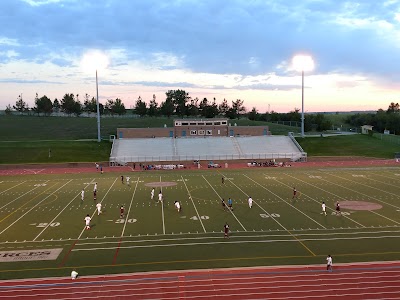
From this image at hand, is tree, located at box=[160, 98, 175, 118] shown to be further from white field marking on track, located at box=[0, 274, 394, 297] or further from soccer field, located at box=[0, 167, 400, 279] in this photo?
white field marking on track, located at box=[0, 274, 394, 297]

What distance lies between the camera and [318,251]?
757 inches

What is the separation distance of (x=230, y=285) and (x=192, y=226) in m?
8.85

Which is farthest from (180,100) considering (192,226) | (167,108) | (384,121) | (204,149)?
(192,226)

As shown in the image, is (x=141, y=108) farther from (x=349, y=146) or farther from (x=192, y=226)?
(x=192, y=226)

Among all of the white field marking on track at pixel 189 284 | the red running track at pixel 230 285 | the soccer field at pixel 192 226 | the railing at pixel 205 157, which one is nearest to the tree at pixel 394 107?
the railing at pixel 205 157

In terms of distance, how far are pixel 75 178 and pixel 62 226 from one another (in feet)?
75.1

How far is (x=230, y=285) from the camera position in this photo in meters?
15.3

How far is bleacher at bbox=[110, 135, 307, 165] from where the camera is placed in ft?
201

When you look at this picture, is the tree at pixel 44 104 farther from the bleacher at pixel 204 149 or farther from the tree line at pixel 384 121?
the tree line at pixel 384 121

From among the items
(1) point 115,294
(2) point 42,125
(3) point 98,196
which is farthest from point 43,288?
(2) point 42,125

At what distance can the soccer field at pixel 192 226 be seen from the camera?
60.0ft

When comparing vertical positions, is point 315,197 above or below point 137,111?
below

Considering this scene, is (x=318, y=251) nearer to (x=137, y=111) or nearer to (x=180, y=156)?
(x=180, y=156)

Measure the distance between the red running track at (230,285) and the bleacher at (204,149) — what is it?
142ft
